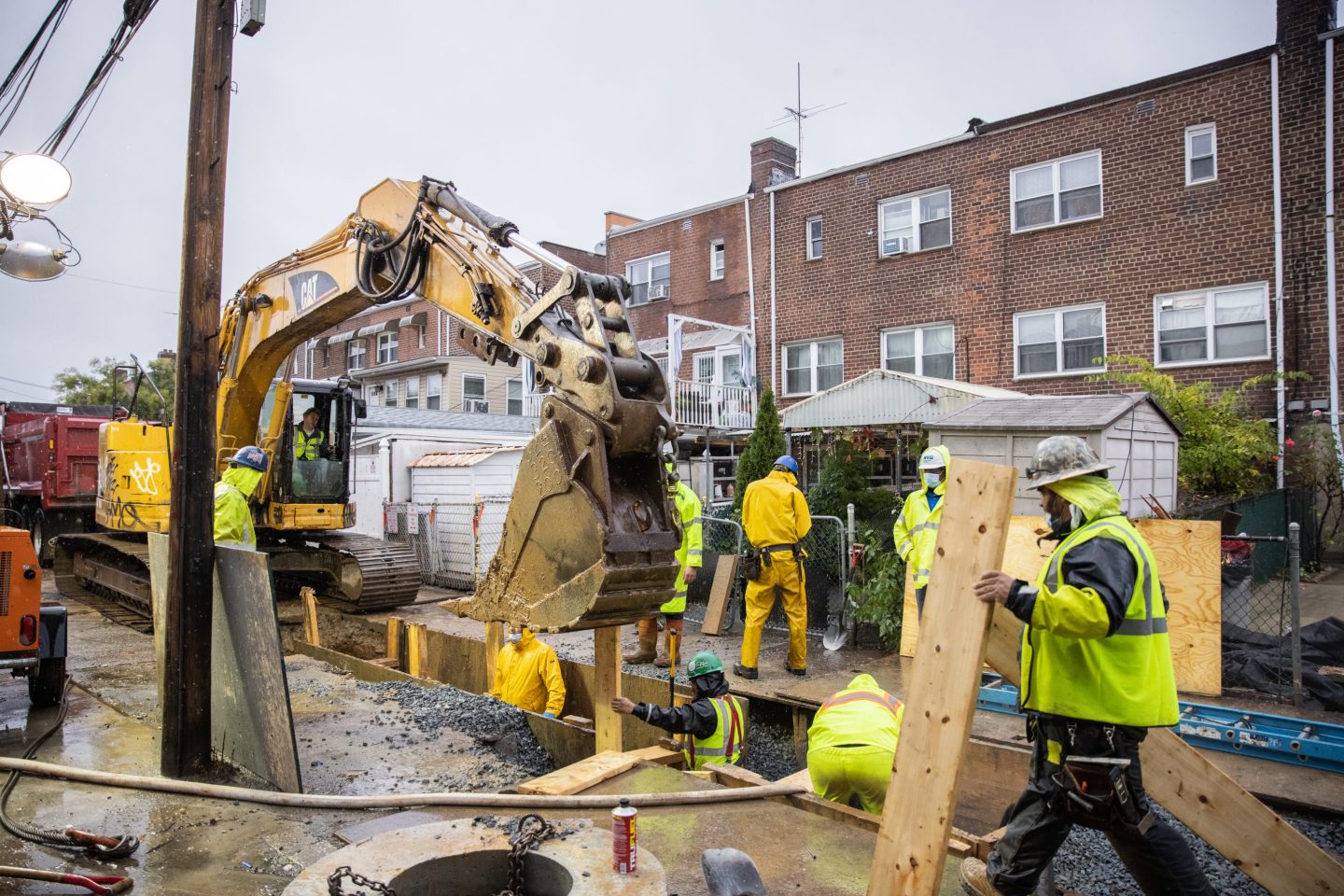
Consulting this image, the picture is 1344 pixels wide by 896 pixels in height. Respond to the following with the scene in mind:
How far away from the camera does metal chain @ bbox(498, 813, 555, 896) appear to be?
3.35m

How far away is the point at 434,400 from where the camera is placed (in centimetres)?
2866

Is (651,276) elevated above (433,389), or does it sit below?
above

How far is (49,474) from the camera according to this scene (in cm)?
1521

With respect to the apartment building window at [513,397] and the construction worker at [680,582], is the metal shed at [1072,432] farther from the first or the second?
the apartment building window at [513,397]

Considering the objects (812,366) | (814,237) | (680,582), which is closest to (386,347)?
(814,237)

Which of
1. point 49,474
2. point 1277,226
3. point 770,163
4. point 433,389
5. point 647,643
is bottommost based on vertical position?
point 647,643

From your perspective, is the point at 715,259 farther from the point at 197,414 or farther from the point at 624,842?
the point at 624,842

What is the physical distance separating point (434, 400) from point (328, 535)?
16.9 m

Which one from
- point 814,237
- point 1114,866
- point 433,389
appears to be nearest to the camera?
point 1114,866

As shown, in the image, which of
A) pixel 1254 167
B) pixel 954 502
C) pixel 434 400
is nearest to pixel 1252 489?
pixel 1254 167

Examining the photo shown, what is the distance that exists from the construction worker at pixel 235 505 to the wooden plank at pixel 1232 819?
5834 millimetres

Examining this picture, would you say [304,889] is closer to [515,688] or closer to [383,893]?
[383,893]

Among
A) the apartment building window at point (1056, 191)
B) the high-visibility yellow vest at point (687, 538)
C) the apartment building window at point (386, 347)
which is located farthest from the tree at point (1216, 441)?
the apartment building window at point (386, 347)

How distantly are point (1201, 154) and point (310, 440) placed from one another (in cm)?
1446
